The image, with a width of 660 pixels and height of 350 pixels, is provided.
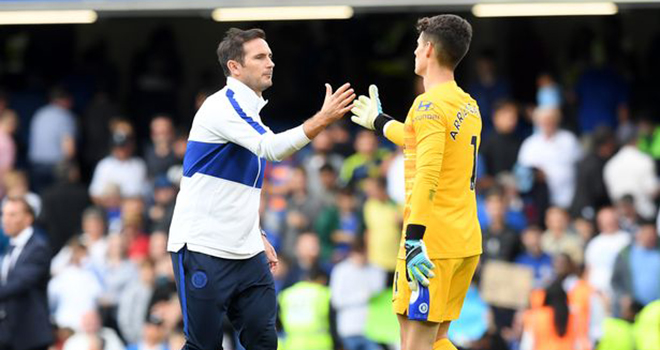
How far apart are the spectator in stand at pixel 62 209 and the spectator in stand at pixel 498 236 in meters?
4.76

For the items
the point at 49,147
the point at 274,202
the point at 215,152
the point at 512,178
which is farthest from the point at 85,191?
the point at 215,152

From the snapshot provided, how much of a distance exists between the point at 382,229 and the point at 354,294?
809 mm

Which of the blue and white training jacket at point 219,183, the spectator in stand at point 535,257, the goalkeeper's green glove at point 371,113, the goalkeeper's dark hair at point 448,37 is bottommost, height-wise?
the spectator in stand at point 535,257

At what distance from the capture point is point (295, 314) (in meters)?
13.9

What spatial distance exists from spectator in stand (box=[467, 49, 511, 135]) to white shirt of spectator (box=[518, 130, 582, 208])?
1.19 meters

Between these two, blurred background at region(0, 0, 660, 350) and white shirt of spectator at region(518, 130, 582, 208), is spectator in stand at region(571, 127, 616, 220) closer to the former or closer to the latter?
blurred background at region(0, 0, 660, 350)

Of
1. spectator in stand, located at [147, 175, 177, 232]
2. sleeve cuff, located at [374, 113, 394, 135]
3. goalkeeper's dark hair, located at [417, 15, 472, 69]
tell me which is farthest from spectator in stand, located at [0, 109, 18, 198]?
goalkeeper's dark hair, located at [417, 15, 472, 69]

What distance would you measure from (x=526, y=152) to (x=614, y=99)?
1.76m

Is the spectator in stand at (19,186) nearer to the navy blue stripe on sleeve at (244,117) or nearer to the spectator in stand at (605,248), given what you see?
the spectator in stand at (605,248)

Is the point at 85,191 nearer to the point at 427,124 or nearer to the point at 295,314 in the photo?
the point at 295,314

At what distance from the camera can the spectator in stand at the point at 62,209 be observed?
637 inches

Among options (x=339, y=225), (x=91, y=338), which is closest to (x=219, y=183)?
(x=91, y=338)

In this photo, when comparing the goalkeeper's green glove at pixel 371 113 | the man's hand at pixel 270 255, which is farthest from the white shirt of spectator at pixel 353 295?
the goalkeeper's green glove at pixel 371 113

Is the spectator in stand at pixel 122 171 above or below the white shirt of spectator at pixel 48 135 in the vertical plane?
below
